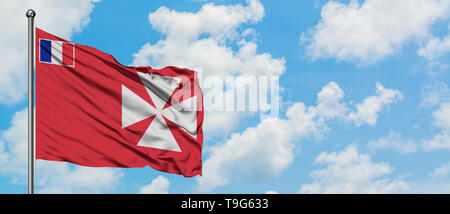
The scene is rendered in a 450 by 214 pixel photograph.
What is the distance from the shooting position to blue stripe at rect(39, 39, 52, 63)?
14.3 meters

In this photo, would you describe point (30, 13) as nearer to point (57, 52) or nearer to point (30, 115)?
point (57, 52)

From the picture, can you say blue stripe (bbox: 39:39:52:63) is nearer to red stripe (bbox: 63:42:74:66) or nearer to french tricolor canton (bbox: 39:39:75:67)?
french tricolor canton (bbox: 39:39:75:67)

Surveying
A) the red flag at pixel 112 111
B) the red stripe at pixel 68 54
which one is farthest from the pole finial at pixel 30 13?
the red stripe at pixel 68 54

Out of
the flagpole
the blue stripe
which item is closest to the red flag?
the blue stripe

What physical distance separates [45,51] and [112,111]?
2587 mm

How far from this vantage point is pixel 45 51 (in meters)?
14.4

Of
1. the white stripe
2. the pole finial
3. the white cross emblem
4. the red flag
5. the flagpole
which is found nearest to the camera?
the flagpole

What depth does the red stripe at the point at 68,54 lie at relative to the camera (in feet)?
48.3
